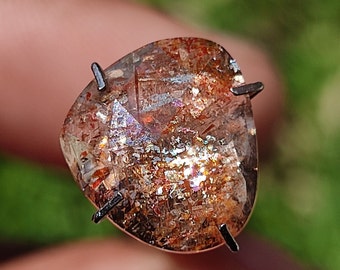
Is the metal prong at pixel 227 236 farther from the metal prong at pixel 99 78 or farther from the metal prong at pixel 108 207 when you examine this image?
the metal prong at pixel 99 78

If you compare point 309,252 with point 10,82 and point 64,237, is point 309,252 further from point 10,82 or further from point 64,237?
point 10,82

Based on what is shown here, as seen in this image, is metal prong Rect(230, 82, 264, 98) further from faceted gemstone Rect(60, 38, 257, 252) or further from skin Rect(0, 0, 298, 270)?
skin Rect(0, 0, 298, 270)

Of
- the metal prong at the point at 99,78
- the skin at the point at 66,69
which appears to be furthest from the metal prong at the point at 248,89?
the skin at the point at 66,69

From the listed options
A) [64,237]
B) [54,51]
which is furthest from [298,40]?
[64,237]

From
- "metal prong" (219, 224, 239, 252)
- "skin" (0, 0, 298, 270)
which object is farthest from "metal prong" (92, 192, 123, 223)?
"skin" (0, 0, 298, 270)

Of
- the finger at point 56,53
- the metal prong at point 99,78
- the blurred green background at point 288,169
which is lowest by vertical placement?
the blurred green background at point 288,169

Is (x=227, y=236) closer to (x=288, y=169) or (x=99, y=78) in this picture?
(x=99, y=78)

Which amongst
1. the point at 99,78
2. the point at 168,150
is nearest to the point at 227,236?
the point at 168,150
